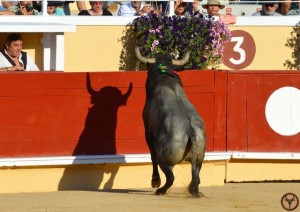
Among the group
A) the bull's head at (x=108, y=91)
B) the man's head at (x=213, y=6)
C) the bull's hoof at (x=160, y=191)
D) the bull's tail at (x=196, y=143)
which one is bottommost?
the bull's hoof at (x=160, y=191)

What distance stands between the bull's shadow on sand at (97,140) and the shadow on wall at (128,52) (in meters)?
1.53

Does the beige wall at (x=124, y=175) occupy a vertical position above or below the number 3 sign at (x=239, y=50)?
below

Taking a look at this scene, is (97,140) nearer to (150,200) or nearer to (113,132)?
(113,132)

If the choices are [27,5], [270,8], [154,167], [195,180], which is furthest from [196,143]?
[270,8]

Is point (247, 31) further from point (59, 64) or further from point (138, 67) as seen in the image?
point (59, 64)

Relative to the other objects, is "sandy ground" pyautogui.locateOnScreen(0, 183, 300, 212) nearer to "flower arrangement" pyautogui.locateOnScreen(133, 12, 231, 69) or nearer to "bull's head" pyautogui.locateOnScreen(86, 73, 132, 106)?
"bull's head" pyautogui.locateOnScreen(86, 73, 132, 106)

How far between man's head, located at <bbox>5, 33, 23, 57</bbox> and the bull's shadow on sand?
105cm

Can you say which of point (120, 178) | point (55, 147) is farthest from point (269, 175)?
point (55, 147)

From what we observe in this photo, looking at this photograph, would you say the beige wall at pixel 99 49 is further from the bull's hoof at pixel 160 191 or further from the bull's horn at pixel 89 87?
the bull's hoof at pixel 160 191

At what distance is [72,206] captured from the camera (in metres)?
9.27

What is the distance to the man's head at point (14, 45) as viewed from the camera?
38.1 feet

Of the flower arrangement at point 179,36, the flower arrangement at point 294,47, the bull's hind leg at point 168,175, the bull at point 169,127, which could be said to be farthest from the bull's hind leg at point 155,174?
the flower arrangement at point 294,47

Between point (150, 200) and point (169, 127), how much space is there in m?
0.74

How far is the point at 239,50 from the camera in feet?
43.2
